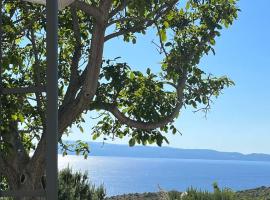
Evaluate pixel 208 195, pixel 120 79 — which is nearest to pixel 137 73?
pixel 120 79

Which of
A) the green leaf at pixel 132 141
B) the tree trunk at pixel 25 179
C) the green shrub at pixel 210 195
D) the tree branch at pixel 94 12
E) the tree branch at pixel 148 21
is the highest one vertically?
the tree branch at pixel 148 21

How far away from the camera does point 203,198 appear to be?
1022 cm

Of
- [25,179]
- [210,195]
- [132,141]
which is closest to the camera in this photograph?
[25,179]

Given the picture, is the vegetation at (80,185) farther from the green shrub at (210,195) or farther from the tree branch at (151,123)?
the tree branch at (151,123)

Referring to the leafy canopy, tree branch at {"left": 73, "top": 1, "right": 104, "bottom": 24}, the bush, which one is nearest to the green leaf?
the leafy canopy

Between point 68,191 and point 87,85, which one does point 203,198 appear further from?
point 87,85

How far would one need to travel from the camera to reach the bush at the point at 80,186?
11.7 metres

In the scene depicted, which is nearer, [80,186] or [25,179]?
[25,179]

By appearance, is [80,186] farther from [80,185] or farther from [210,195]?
[210,195]

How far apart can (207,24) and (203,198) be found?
382cm

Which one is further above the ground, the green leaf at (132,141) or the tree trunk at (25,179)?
the green leaf at (132,141)

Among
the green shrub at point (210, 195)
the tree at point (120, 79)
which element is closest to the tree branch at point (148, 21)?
the tree at point (120, 79)

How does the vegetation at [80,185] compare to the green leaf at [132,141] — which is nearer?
the green leaf at [132,141]

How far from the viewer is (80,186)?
1198cm
